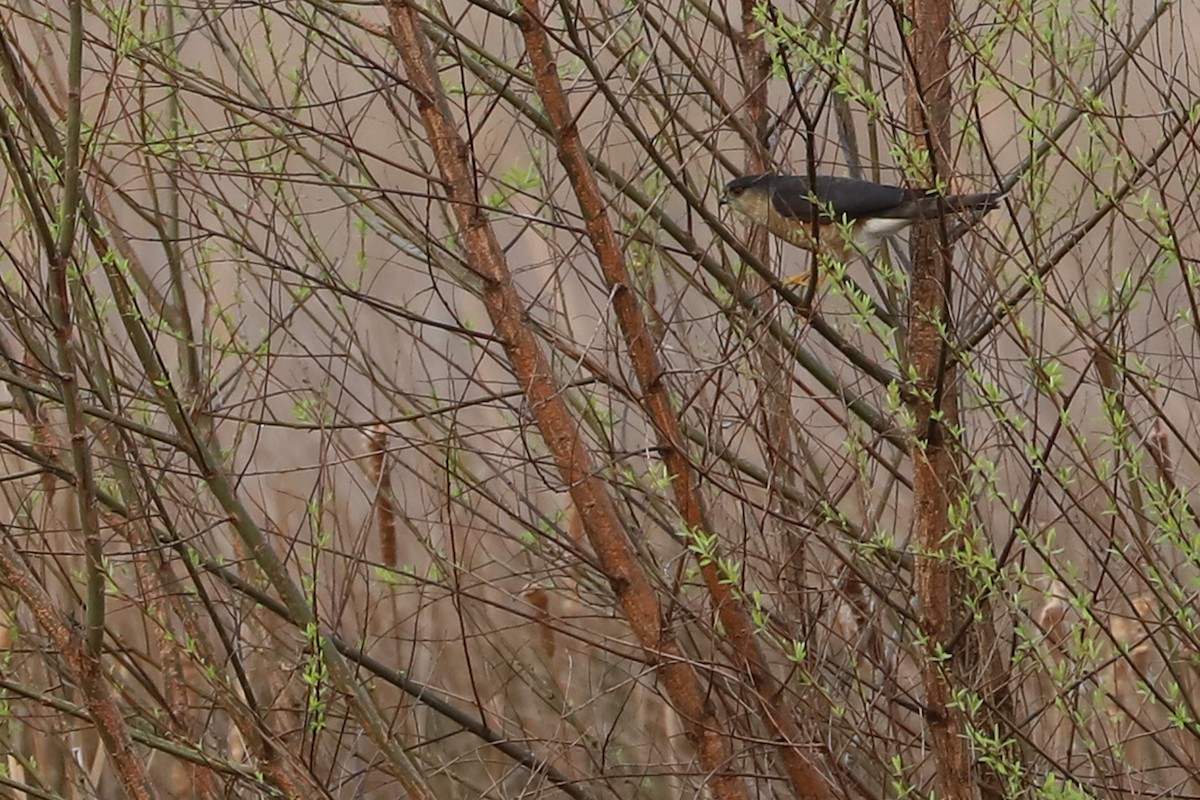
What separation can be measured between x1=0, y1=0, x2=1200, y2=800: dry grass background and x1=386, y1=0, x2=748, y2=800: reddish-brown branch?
0.13 ft

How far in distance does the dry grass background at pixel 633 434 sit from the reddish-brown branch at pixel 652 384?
1.8 inches

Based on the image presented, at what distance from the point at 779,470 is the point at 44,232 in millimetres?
1585

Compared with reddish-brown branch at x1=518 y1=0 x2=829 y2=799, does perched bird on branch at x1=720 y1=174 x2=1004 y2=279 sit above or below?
above

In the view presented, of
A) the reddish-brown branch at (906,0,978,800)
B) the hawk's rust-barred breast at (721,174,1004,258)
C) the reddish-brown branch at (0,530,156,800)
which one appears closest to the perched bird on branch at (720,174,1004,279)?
the hawk's rust-barred breast at (721,174,1004,258)

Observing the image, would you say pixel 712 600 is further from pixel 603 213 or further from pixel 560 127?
pixel 560 127

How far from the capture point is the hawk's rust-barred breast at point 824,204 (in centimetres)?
280

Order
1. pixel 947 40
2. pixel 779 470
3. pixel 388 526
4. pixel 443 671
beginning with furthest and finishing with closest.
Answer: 1. pixel 443 671
2. pixel 388 526
3. pixel 779 470
4. pixel 947 40

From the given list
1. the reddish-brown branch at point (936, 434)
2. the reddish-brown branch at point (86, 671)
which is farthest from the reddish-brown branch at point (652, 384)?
the reddish-brown branch at point (86, 671)

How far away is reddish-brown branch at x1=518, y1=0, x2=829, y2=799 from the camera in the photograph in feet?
8.12

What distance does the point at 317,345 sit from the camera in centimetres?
428

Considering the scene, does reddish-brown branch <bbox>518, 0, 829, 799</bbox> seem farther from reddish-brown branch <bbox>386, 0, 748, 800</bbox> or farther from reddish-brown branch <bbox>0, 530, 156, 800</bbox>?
reddish-brown branch <bbox>0, 530, 156, 800</bbox>

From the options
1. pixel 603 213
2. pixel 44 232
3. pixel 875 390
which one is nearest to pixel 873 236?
pixel 875 390

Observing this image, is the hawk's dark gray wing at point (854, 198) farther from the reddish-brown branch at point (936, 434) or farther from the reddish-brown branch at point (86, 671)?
the reddish-brown branch at point (86, 671)

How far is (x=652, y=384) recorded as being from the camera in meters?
2.57
